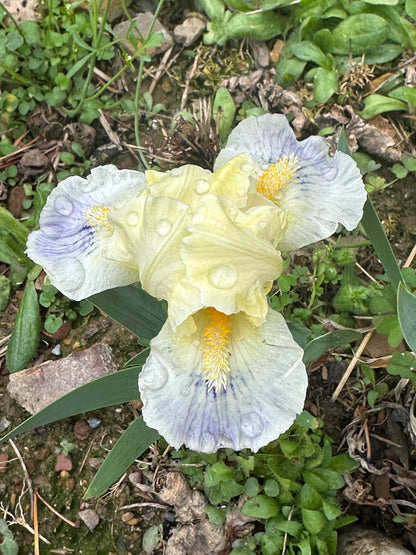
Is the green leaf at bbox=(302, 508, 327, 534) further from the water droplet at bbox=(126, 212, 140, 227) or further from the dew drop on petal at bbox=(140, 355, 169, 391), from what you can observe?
the water droplet at bbox=(126, 212, 140, 227)

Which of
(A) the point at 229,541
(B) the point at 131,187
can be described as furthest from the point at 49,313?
(A) the point at 229,541

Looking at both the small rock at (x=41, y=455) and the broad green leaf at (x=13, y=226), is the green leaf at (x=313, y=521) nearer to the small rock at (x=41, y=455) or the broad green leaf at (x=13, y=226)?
the small rock at (x=41, y=455)

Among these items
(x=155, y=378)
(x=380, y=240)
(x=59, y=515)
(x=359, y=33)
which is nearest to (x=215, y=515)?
(x=59, y=515)

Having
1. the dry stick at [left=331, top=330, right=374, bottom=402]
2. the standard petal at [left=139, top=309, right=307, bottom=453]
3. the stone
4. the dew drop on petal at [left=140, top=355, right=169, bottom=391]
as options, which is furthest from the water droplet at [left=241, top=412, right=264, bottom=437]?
the stone

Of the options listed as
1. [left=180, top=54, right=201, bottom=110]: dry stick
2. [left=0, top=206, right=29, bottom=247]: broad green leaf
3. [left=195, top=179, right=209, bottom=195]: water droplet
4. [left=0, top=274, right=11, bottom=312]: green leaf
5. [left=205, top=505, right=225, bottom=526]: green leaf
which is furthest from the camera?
[left=180, top=54, right=201, bottom=110]: dry stick

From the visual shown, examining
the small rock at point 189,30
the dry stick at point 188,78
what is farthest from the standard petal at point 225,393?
the small rock at point 189,30

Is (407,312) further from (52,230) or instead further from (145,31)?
(145,31)
